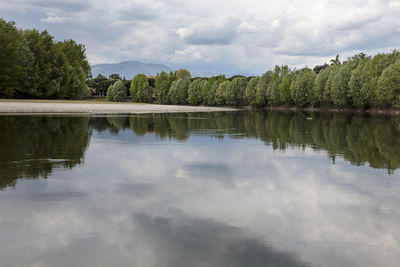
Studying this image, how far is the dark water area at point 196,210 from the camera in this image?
18.0 feet

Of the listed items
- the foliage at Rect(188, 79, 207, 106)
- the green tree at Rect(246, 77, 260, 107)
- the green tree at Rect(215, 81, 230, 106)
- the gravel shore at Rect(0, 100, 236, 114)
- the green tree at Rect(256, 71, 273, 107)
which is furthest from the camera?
the foliage at Rect(188, 79, 207, 106)

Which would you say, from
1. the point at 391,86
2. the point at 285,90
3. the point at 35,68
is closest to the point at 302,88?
the point at 285,90

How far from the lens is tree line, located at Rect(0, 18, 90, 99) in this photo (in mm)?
73938

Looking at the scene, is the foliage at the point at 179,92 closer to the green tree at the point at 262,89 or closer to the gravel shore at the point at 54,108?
the green tree at the point at 262,89

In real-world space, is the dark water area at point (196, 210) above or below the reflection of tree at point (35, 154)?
below

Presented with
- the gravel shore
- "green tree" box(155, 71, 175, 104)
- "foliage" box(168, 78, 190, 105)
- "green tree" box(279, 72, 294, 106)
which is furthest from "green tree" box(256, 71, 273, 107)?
the gravel shore

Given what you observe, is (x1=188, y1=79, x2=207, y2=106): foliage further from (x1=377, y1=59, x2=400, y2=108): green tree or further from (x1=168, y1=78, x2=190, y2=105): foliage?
(x1=377, y1=59, x2=400, y2=108): green tree

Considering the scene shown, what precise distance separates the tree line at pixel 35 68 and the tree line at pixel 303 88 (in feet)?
184

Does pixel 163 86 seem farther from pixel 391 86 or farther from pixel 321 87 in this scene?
pixel 391 86

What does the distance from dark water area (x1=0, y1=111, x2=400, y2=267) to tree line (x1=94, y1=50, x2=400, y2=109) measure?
227ft

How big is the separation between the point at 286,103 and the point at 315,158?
104687 millimetres

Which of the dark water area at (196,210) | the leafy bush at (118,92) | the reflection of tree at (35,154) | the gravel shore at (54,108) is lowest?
the dark water area at (196,210)

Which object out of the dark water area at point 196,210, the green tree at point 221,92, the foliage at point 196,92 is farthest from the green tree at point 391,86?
the foliage at point 196,92

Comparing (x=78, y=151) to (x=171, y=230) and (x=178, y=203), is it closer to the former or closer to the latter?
(x=178, y=203)
